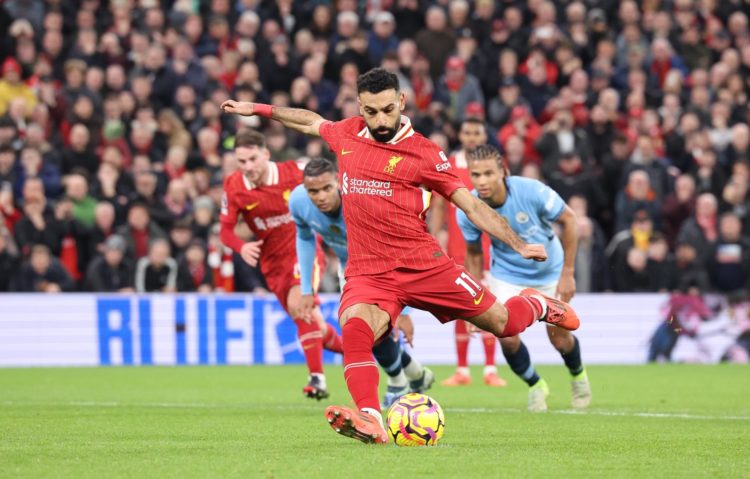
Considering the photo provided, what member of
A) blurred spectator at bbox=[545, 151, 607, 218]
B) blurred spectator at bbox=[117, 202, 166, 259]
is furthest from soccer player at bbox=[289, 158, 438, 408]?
blurred spectator at bbox=[545, 151, 607, 218]

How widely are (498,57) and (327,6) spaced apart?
10.6 feet

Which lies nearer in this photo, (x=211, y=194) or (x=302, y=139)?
(x=211, y=194)

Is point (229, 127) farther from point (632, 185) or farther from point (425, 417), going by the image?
point (425, 417)

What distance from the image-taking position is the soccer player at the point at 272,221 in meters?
13.8

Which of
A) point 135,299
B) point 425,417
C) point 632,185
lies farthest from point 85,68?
point 425,417

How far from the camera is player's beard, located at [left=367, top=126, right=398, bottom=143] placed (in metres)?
9.50

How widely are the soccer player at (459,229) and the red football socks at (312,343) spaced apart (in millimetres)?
1965

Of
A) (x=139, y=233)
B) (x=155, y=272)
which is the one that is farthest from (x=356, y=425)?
(x=139, y=233)

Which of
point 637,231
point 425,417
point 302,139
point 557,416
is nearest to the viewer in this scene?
point 425,417

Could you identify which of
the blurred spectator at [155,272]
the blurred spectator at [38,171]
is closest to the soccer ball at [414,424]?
the blurred spectator at [155,272]

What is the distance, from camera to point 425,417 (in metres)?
9.12

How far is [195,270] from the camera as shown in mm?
20625

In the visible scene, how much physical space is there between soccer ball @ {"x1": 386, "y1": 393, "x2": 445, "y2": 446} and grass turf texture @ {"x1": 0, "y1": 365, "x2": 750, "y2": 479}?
13cm

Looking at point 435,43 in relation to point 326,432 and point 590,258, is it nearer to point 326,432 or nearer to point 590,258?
point 590,258
